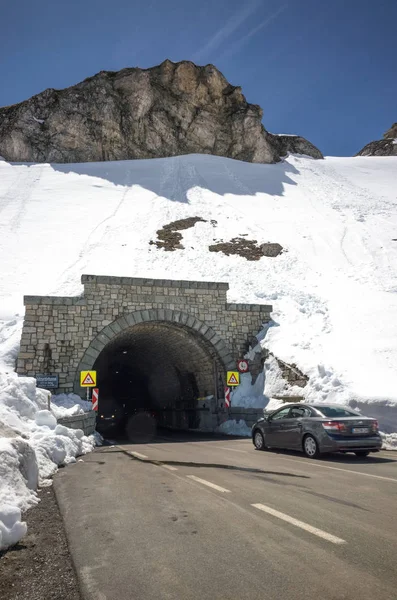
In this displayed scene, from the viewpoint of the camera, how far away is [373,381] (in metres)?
15.0

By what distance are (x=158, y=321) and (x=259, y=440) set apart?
10328 millimetres

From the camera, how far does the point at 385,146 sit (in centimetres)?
7256

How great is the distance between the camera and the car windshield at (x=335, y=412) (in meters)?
10.5


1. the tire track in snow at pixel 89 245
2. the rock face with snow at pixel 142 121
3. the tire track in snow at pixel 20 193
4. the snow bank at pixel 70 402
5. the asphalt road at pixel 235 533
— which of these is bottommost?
the asphalt road at pixel 235 533

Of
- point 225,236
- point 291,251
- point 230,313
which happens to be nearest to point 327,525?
point 230,313

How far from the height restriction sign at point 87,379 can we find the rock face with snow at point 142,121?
43.9 meters

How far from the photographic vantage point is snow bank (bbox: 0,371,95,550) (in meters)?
4.61

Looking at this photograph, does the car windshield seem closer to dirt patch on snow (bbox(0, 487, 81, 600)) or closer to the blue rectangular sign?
dirt patch on snow (bbox(0, 487, 81, 600))

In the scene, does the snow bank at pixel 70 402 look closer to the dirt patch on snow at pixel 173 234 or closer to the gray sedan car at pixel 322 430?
the gray sedan car at pixel 322 430

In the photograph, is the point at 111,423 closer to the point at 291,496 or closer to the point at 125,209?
the point at 125,209

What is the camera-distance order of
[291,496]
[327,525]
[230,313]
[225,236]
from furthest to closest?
[225,236] < [230,313] < [291,496] < [327,525]

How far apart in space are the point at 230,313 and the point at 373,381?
30.7 ft

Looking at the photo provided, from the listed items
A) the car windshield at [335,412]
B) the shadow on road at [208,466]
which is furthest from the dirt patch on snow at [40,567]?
the car windshield at [335,412]

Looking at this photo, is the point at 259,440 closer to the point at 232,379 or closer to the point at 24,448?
the point at 24,448
